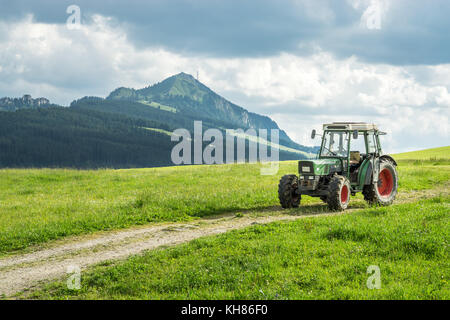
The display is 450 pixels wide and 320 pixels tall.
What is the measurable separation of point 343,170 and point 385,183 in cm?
305

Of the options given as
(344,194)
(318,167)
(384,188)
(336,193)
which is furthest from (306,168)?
(384,188)

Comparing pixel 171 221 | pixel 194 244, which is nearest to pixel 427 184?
pixel 171 221

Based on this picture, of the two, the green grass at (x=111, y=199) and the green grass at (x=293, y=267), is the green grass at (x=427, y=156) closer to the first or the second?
the green grass at (x=111, y=199)

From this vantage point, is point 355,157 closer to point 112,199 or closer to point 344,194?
point 344,194

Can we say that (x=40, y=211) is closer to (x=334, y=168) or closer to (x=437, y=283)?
(x=334, y=168)

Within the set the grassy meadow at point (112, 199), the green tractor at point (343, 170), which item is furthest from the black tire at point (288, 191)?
the grassy meadow at point (112, 199)

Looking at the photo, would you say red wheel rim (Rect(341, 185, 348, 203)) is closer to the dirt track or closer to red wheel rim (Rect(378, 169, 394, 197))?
the dirt track

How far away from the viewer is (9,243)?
1273cm

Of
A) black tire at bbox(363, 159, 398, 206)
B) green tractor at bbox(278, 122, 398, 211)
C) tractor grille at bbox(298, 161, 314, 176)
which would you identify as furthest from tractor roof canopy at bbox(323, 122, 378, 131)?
tractor grille at bbox(298, 161, 314, 176)

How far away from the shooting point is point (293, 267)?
28.2 feet

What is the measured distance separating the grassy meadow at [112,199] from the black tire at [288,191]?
4.06 feet

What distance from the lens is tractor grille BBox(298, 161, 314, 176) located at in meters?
16.5

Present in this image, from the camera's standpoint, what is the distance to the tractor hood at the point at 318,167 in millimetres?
16484

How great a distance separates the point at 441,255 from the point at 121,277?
681 centimetres
